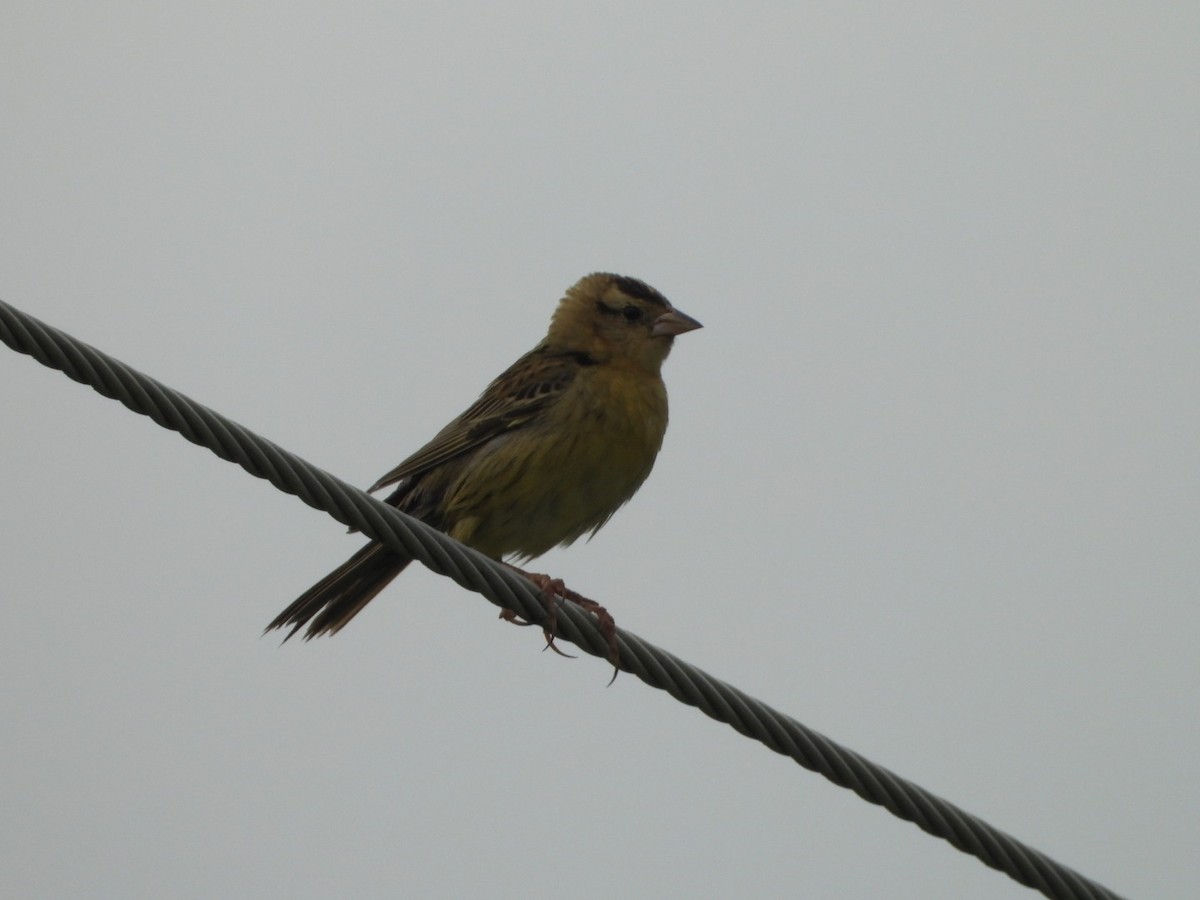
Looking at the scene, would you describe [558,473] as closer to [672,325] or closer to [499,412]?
[499,412]

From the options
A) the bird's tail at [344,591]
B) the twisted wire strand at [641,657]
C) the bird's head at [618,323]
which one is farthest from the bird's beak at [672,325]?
the twisted wire strand at [641,657]

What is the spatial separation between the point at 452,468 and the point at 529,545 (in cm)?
47

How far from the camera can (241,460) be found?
3.92 metres

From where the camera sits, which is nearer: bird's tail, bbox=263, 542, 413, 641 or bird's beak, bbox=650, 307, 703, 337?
bird's tail, bbox=263, 542, 413, 641

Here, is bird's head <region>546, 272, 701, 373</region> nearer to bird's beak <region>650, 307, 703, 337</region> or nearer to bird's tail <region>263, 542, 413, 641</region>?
bird's beak <region>650, 307, 703, 337</region>

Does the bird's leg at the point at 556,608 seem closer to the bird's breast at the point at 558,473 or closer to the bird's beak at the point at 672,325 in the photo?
the bird's breast at the point at 558,473

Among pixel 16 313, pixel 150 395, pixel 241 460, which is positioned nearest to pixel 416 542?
pixel 241 460

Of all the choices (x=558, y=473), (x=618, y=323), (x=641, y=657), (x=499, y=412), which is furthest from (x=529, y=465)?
(x=641, y=657)

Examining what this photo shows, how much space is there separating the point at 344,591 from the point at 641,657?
231cm

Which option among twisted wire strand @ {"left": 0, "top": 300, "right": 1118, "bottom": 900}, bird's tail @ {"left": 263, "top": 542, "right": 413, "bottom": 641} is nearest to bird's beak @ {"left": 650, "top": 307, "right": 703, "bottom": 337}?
bird's tail @ {"left": 263, "top": 542, "right": 413, "bottom": 641}

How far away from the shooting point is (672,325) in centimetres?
735

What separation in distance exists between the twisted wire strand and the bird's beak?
9.65 feet

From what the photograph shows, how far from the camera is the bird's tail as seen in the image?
6241 mm

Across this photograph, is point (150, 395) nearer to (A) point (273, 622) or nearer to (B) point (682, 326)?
(A) point (273, 622)
